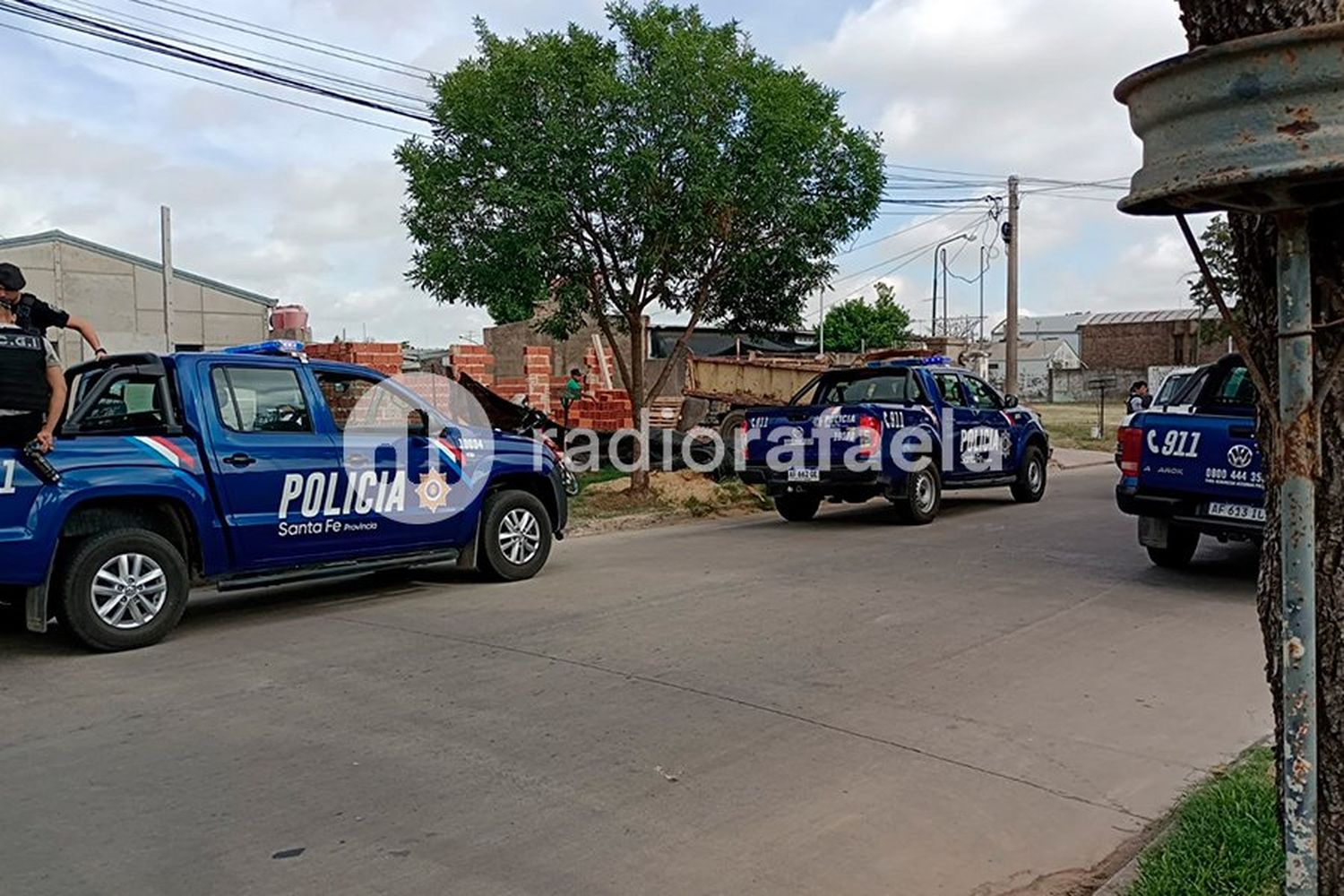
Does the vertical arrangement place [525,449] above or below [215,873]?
above

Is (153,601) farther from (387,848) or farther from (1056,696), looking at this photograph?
(1056,696)

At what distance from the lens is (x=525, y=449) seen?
30.6ft

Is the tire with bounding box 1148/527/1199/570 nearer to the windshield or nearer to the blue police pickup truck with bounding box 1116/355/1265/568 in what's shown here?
the blue police pickup truck with bounding box 1116/355/1265/568

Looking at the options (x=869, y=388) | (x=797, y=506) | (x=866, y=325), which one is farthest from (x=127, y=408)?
(x=866, y=325)

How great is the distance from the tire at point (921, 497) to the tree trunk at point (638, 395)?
3592 millimetres

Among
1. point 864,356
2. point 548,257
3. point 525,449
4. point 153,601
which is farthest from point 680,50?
point 864,356

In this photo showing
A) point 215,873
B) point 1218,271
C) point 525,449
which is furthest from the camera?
point 1218,271

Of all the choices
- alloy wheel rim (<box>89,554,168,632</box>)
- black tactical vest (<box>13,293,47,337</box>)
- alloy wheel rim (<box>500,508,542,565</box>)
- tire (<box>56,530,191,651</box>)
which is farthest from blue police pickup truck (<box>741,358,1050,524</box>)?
black tactical vest (<box>13,293,47,337</box>)

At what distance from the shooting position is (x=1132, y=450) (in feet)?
30.3

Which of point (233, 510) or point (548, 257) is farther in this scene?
point (548, 257)

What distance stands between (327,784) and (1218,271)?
22588 mm

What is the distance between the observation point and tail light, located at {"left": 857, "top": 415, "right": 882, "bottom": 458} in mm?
11984

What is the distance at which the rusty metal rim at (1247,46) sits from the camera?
7.27 feet

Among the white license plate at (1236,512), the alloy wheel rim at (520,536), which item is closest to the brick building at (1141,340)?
the white license plate at (1236,512)
